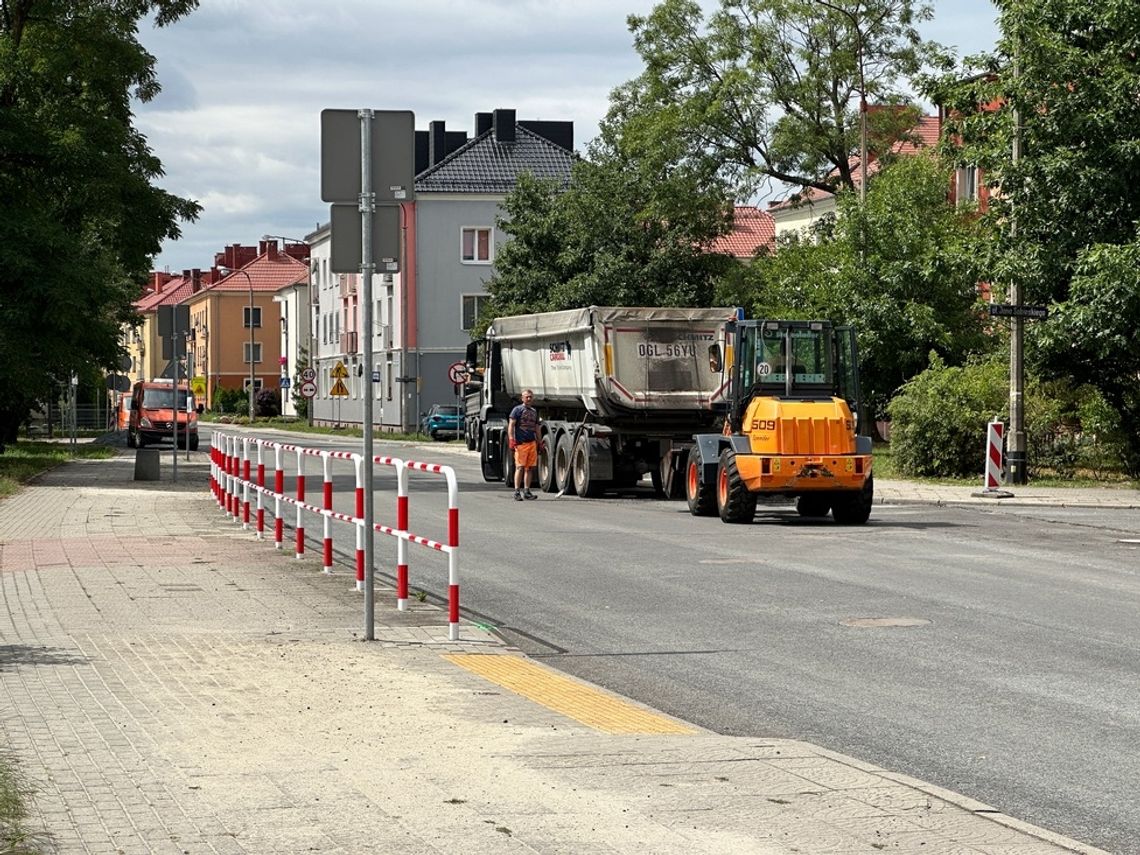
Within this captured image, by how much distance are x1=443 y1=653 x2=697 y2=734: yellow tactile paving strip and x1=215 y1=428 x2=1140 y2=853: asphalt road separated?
0.33 m

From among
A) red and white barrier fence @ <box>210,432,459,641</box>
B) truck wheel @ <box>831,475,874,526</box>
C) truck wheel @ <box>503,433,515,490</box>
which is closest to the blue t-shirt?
truck wheel @ <box>503,433,515,490</box>

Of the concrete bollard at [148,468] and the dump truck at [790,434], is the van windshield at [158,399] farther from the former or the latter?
the dump truck at [790,434]

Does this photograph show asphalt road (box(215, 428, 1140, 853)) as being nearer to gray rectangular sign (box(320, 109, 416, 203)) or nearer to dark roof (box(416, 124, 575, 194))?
gray rectangular sign (box(320, 109, 416, 203))

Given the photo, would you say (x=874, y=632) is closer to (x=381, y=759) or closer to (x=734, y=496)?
(x=381, y=759)

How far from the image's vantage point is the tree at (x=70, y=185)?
34969mm

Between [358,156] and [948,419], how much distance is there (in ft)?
81.9

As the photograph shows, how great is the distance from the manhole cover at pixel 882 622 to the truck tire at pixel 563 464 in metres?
18.0

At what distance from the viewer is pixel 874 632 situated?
1262 cm

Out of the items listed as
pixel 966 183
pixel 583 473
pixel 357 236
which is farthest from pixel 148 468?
pixel 966 183

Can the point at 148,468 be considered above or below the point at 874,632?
above

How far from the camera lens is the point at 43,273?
35.0 m

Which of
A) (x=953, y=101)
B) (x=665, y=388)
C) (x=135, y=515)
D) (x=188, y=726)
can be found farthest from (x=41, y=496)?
(x=188, y=726)

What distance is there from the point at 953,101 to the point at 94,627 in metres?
24.0

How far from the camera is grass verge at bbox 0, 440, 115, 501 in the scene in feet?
109
